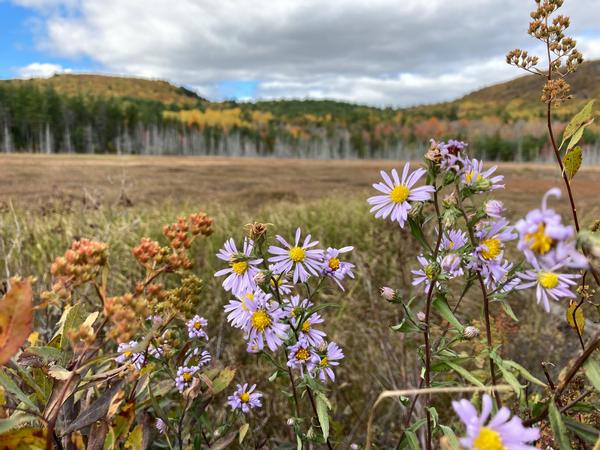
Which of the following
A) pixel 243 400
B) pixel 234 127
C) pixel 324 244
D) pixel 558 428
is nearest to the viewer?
pixel 558 428

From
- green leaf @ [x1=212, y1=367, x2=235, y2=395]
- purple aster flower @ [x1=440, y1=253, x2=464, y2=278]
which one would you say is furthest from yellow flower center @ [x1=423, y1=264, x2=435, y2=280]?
green leaf @ [x1=212, y1=367, x2=235, y2=395]

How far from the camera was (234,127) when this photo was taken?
269 feet

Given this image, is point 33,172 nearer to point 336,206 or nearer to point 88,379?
point 336,206

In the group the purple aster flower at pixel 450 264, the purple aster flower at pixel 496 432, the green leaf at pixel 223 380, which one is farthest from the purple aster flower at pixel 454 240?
the green leaf at pixel 223 380

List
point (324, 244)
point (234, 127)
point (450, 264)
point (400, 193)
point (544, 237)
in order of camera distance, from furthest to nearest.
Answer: point (234, 127), point (324, 244), point (400, 193), point (450, 264), point (544, 237)

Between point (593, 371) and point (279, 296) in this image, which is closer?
point (593, 371)

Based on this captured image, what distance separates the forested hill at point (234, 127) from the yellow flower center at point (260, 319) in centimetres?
5037

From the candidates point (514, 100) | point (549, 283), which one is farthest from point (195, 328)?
point (514, 100)

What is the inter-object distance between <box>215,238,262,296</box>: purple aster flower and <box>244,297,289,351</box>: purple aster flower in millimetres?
39

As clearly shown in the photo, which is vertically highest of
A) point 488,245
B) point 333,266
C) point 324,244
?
point 488,245

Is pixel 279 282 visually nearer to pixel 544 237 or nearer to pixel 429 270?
pixel 429 270

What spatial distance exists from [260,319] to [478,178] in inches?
22.2

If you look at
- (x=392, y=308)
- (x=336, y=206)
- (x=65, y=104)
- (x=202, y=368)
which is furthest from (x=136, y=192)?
(x=65, y=104)

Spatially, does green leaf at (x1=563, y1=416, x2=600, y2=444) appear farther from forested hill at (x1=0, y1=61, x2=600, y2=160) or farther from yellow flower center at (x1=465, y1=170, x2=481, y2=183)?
forested hill at (x1=0, y1=61, x2=600, y2=160)
